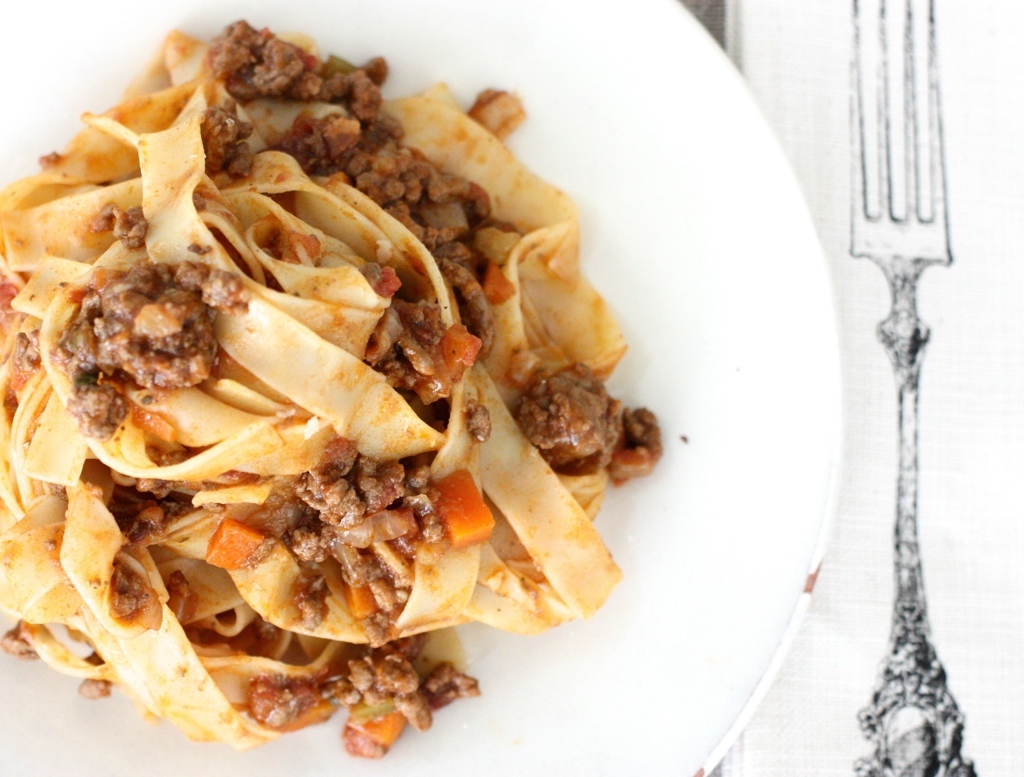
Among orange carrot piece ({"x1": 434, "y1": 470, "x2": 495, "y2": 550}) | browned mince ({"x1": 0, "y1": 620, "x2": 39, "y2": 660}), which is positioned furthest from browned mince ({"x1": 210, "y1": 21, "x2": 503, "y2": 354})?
browned mince ({"x1": 0, "y1": 620, "x2": 39, "y2": 660})

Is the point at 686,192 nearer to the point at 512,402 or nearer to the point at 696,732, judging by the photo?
the point at 512,402

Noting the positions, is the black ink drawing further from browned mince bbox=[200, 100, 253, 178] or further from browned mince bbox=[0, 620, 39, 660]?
browned mince bbox=[0, 620, 39, 660]

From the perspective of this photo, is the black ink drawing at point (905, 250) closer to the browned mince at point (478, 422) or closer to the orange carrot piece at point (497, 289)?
the orange carrot piece at point (497, 289)

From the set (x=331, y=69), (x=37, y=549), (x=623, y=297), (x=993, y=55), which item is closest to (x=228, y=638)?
(x=37, y=549)

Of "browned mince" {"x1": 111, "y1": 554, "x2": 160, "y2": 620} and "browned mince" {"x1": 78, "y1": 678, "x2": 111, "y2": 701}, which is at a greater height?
"browned mince" {"x1": 111, "y1": 554, "x2": 160, "y2": 620}

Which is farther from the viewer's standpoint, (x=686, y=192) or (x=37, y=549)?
(x=686, y=192)

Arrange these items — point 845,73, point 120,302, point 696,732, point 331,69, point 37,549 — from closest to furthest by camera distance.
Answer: point 120,302 → point 37,549 → point 696,732 → point 331,69 → point 845,73
